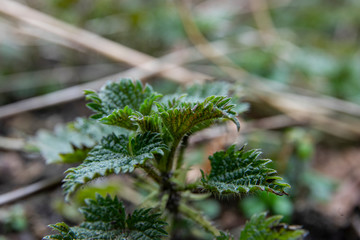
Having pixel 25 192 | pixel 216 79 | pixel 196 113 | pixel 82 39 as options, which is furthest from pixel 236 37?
pixel 196 113

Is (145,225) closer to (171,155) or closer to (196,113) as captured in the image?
(171,155)

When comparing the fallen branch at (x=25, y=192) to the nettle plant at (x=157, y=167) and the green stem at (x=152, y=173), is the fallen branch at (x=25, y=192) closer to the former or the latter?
the nettle plant at (x=157, y=167)

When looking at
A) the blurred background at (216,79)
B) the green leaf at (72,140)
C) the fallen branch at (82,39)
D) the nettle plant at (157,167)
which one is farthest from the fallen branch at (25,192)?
the fallen branch at (82,39)

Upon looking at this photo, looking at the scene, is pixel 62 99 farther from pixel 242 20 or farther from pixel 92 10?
pixel 242 20

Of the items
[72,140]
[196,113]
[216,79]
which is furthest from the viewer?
[216,79]

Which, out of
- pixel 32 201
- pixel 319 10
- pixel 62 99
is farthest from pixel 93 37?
pixel 319 10

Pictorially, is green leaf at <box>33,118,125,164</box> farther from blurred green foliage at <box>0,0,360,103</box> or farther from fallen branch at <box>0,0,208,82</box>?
blurred green foliage at <box>0,0,360,103</box>

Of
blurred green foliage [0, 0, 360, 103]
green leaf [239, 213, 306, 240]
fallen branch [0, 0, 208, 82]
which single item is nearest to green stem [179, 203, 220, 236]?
green leaf [239, 213, 306, 240]
